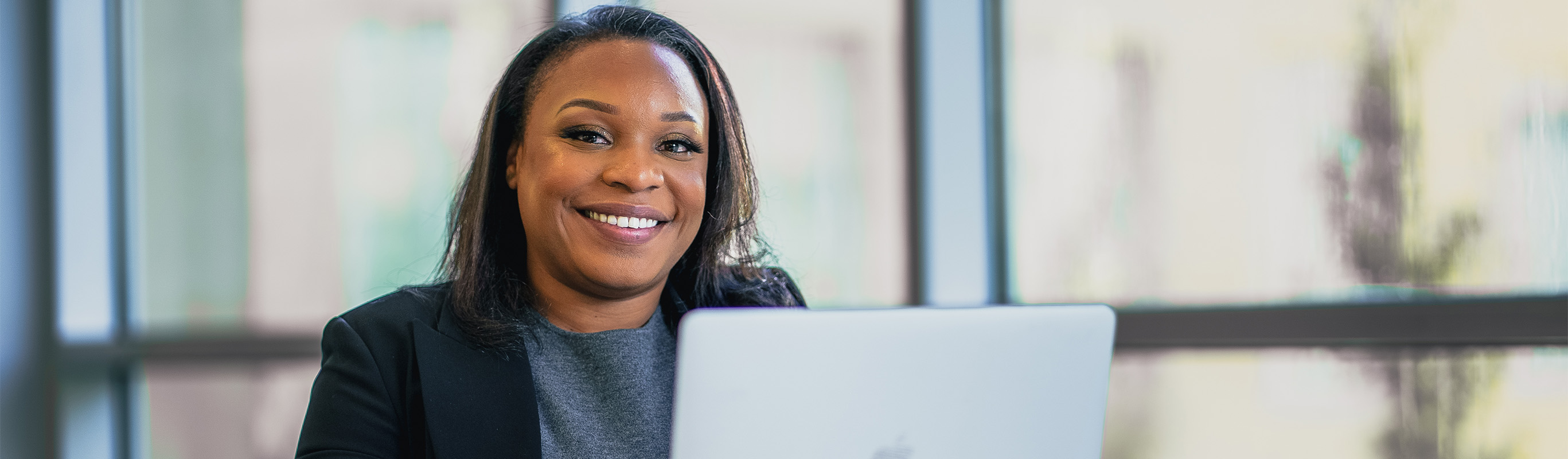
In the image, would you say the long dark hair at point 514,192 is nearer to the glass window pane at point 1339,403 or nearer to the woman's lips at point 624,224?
the woman's lips at point 624,224

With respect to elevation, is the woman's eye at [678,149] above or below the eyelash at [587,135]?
below

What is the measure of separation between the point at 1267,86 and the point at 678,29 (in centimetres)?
140

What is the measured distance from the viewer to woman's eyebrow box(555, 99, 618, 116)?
1.20 meters

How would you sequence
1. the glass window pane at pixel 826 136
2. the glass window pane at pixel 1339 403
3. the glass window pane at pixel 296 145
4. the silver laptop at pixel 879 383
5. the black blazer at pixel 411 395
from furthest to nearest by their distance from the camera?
the glass window pane at pixel 296 145 → the glass window pane at pixel 826 136 → the glass window pane at pixel 1339 403 → the black blazer at pixel 411 395 → the silver laptop at pixel 879 383

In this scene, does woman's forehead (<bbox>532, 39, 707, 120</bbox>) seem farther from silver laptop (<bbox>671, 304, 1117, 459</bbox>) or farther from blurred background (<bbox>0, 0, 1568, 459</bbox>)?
silver laptop (<bbox>671, 304, 1117, 459</bbox>)

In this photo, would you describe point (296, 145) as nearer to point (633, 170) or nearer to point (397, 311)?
point (397, 311)

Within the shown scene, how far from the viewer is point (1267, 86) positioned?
222 cm

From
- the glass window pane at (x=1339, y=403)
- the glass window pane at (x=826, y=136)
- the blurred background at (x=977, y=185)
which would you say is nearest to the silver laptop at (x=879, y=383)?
the blurred background at (x=977, y=185)

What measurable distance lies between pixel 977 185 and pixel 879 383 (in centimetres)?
194

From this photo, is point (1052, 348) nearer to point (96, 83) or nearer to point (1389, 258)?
point (1389, 258)

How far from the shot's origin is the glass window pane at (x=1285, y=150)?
1.86m

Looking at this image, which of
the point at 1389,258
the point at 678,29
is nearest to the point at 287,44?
the point at 678,29

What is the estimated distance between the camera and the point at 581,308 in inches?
50.4

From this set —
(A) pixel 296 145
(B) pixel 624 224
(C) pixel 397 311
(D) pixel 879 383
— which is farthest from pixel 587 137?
(A) pixel 296 145
